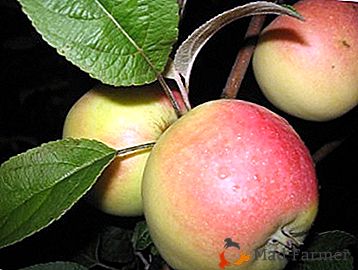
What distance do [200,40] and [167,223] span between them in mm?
200

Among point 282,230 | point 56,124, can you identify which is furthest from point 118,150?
point 56,124

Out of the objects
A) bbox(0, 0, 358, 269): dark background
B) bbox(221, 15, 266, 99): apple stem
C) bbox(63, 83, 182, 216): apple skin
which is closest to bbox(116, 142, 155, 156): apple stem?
bbox(63, 83, 182, 216): apple skin

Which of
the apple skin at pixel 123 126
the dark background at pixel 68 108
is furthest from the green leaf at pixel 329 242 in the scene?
the apple skin at pixel 123 126

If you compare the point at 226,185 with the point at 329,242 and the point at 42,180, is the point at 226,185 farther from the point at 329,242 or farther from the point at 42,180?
the point at 329,242

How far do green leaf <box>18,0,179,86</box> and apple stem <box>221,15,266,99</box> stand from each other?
19 cm

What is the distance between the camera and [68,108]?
1636 mm

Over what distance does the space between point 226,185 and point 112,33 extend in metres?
0.19

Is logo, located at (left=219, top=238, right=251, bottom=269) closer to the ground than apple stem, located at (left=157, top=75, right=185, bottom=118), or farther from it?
closer to the ground

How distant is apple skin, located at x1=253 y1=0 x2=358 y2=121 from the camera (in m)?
0.83

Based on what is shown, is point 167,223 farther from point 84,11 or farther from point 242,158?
point 84,11

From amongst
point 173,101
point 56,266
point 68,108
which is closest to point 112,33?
point 173,101

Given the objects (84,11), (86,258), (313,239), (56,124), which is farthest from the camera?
(56,124)

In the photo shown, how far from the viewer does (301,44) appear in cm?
83

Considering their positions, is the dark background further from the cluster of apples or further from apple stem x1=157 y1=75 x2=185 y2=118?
apple stem x1=157 y1=75 x2=185 y2=118
